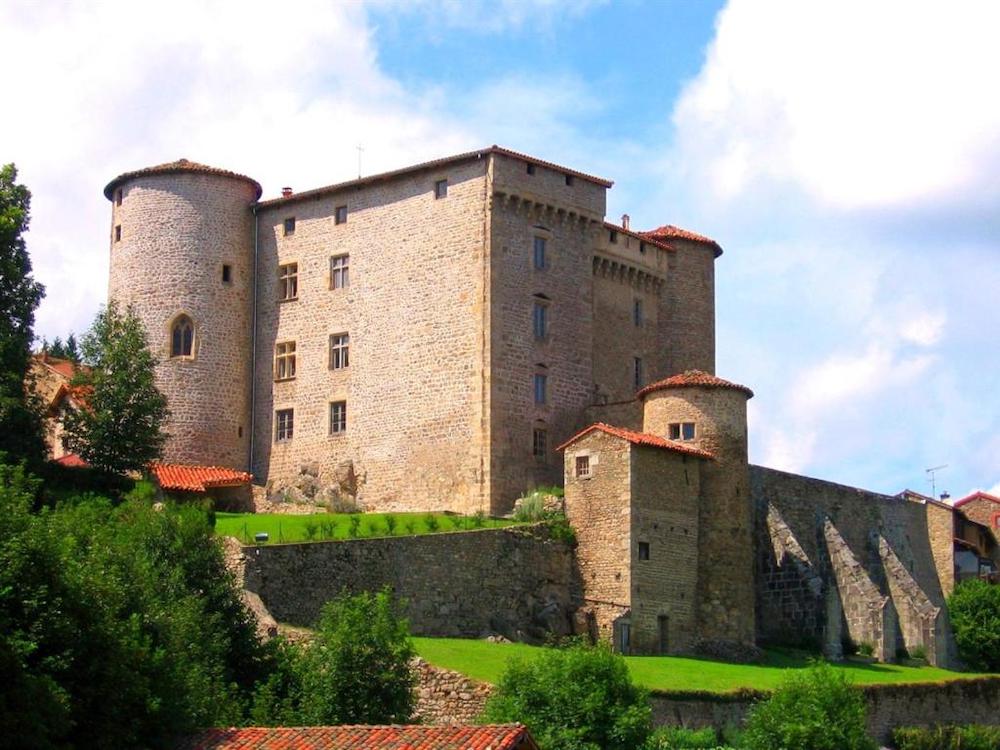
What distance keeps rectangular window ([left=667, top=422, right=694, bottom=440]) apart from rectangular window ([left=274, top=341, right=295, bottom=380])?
15832mm

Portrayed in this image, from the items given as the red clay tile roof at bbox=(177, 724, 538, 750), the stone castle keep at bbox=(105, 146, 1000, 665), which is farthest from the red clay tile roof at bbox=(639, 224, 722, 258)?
the red clay tile roof at bbox=(177, 724, 538, 750)

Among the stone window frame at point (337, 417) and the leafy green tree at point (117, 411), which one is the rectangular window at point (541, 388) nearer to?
the stone window frame at point (337, 417)

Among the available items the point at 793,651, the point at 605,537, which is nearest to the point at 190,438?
the point at 605,537

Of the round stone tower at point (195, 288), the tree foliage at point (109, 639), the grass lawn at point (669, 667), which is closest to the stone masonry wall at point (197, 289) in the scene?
the round stone tower at point (195, 288)

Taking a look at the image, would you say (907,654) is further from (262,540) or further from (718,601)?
(262,540)

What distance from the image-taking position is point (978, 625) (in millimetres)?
74438

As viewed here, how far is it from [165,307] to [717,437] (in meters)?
21.6

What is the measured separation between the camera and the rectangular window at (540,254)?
6688 cm

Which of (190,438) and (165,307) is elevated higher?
(165,307)

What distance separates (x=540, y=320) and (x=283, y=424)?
10868 mm

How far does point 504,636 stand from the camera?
5606cm

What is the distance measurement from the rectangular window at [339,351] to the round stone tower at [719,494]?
12016 millimetres

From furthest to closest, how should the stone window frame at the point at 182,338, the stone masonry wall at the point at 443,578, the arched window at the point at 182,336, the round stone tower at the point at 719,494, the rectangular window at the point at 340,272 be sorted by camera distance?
the arched window at the point at 182,336, the stone window frame at the point at 182,338, the rectangular window at the point at 340,272, the round stone tower at the point at 719,494, the stone masonry wall at the point at 443,578

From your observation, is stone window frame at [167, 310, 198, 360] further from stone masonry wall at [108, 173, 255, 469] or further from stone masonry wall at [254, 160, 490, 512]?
stone masonry wall at [254, 160, 490, 512]
